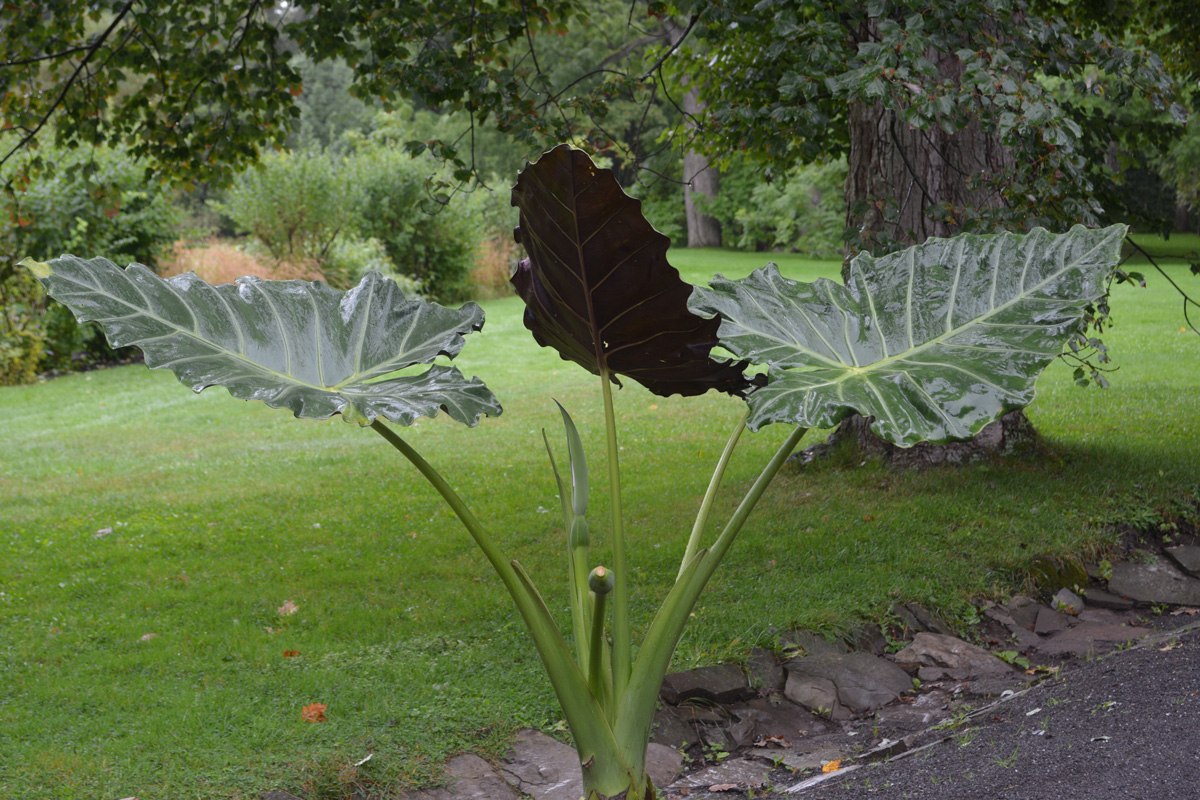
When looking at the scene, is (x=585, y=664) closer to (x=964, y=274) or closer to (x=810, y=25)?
(x=964, y=274)

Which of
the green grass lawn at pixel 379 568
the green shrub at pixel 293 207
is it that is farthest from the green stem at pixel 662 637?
the green shrub at pixel 293 207

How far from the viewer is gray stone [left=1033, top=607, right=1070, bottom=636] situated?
4152 mm

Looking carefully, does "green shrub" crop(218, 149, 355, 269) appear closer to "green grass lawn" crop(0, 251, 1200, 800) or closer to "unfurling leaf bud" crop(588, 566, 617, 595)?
"green grass lawn" crop(0, 251, 1200, 800)

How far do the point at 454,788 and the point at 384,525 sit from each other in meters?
2.80

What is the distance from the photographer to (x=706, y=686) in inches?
137

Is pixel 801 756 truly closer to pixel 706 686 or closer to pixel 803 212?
pixel 706 686

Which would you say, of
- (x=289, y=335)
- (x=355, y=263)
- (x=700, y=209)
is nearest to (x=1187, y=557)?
(x=289, y=335)

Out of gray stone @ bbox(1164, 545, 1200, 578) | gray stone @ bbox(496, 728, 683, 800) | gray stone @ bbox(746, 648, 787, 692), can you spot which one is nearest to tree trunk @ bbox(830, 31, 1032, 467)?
gray stone @ bbox(1164, 545, 1200, 578)

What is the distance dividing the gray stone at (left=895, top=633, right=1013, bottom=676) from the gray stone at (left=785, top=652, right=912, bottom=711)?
0.11m

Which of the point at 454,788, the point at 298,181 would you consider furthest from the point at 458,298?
the point at 454,788

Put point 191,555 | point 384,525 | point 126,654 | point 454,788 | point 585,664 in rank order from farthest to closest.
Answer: point 384,525 → point 191,555 → point 126,654 → point 454,788 → point 585,664

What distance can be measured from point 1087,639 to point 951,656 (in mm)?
676

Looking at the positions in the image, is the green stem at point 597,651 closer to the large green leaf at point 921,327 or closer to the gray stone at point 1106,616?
the large green leaf at point 921,327

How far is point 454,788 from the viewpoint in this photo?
2.93 meters
